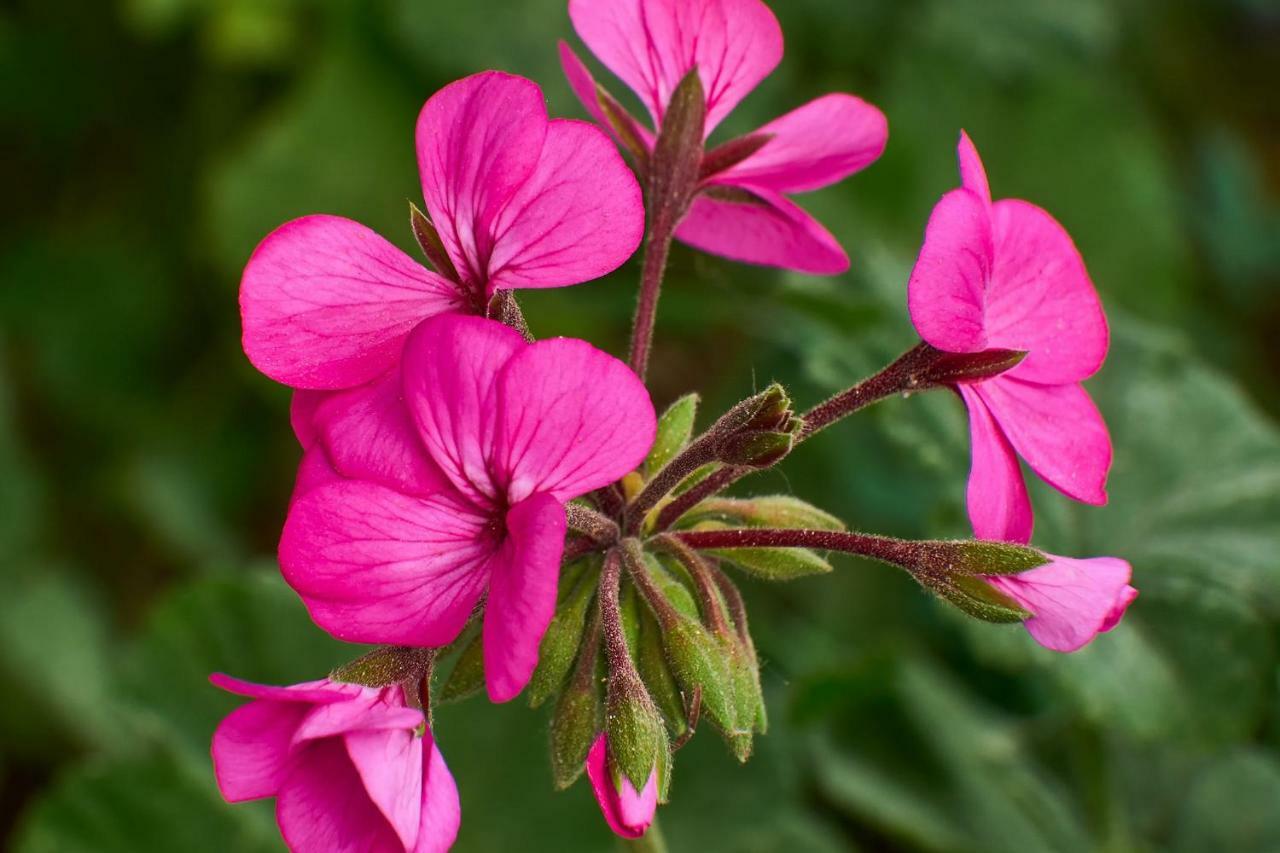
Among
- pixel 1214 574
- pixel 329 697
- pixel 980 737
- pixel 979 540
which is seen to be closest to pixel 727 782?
pixel 980 737

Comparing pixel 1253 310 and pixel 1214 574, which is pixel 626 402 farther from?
pixel 1253 310

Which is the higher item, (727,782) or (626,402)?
(626,402)

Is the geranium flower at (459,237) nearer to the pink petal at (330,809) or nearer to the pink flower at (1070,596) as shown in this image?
the pink petal at (330,809)

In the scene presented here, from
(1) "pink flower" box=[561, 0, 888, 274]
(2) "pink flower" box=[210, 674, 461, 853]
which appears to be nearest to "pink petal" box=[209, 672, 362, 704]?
(2) "pink flower" box=[210, 674, 461, 853]

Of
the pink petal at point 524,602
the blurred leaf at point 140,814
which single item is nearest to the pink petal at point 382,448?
the pink petal at point 524,602

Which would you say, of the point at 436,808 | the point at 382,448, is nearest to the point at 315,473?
the point at 382,448

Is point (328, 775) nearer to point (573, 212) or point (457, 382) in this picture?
point (457, 382)

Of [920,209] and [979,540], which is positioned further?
[920,209]
